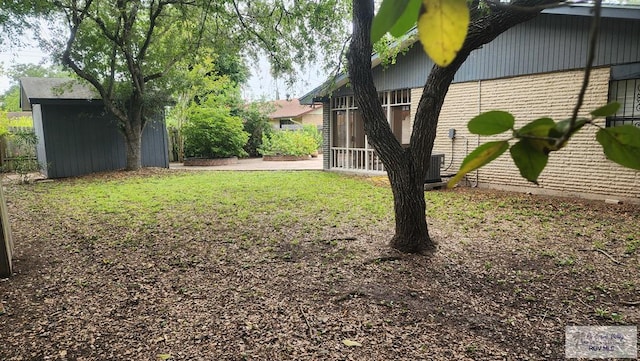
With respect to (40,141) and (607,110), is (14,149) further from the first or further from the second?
(607,110)

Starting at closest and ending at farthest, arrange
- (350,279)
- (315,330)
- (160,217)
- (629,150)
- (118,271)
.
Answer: (629,150), (315,330), (350,279), (118,271), (160,217)

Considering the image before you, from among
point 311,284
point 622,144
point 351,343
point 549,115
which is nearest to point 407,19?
point 622,144

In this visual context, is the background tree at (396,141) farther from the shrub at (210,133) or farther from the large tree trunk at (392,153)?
the shrub at (210,133)

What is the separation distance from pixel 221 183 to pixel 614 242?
348 inches

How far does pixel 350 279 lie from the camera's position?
396 centimetres

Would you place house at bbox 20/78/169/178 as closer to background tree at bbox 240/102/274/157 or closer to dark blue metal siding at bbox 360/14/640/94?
background tree at bbox 240/102/274/157

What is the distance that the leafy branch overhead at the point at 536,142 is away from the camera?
1.52 ft

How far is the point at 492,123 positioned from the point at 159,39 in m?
13.8

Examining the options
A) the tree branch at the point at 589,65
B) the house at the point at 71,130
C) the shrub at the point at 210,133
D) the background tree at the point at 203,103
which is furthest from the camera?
the shrub at the point at 210,133

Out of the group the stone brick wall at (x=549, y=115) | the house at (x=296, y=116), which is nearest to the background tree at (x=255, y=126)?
the house at (x=296, y=116)

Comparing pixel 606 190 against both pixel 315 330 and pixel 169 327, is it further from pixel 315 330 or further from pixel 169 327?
pixel 169 327

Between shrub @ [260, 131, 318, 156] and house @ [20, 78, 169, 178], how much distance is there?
293 inches

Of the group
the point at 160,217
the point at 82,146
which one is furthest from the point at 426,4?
the point at 82,146

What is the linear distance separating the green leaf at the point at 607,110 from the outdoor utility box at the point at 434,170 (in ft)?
30.5
